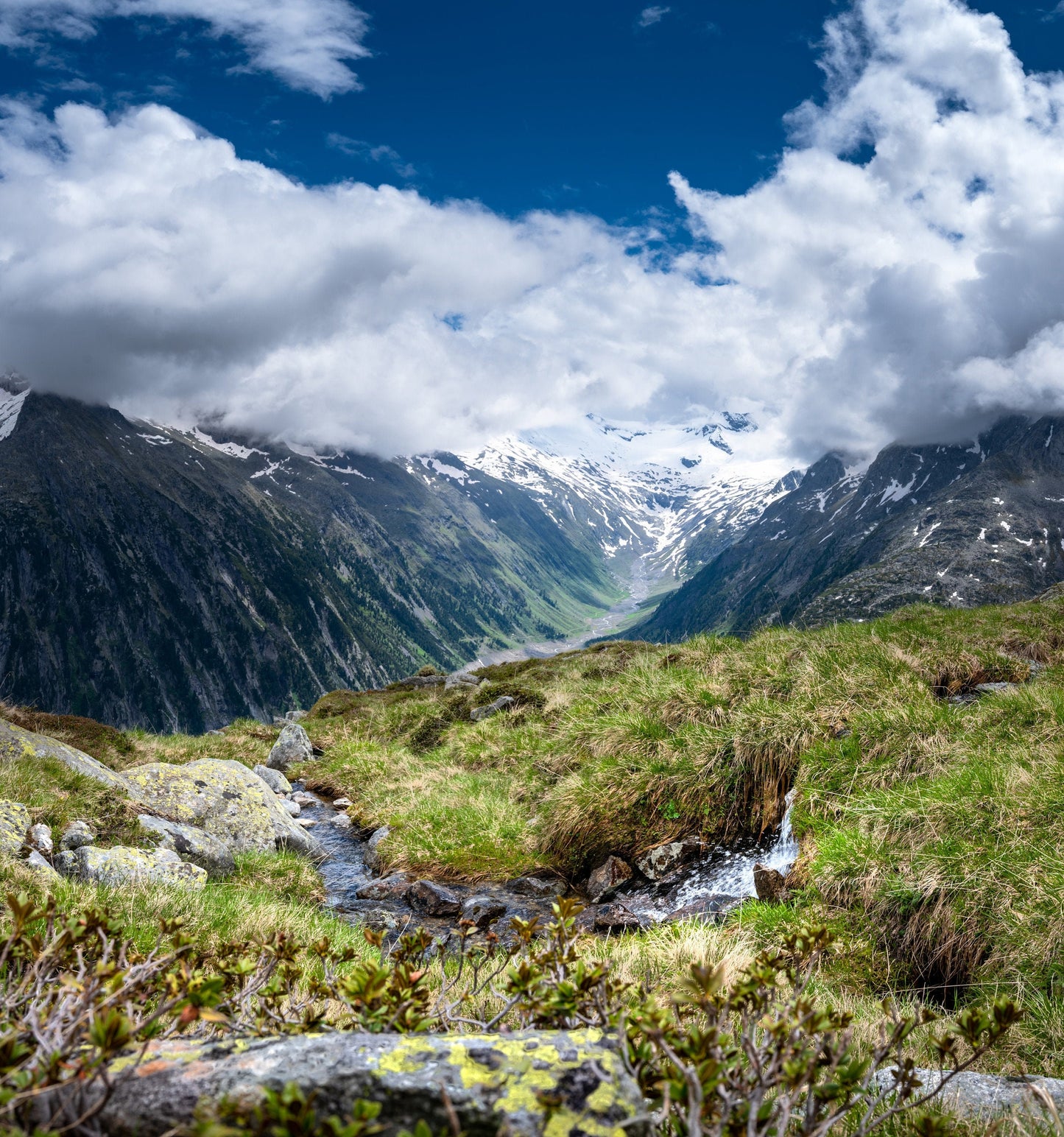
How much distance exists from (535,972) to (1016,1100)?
3.18 meters

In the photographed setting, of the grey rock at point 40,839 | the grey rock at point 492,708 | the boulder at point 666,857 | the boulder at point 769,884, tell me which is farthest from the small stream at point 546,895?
the grey rock at point 492,708

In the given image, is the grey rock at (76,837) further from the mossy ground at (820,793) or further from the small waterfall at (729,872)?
the small waterfall at (729,872)

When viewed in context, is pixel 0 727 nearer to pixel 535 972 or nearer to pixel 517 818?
pixel 517 818

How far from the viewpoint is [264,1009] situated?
3.19m

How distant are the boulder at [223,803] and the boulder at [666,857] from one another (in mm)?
8054

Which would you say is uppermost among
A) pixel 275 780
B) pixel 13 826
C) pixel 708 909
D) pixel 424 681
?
pixel 424 681

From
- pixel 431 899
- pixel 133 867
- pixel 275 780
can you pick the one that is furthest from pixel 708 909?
pixel 275 780

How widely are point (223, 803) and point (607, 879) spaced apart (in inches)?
339

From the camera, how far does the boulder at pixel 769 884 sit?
876 centimetres

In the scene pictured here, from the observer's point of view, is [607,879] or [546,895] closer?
[607,879]

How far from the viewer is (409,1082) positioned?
2.16 metres

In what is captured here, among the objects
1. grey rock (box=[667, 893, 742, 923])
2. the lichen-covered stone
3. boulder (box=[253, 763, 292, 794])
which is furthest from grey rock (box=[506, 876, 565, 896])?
boulder (box=[253, 763, 292, 794])

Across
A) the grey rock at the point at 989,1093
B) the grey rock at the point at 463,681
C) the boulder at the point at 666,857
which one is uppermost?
the grey rock at the point at 463,681

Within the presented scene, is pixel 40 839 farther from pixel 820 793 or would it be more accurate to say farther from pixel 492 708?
pixel 492 708
